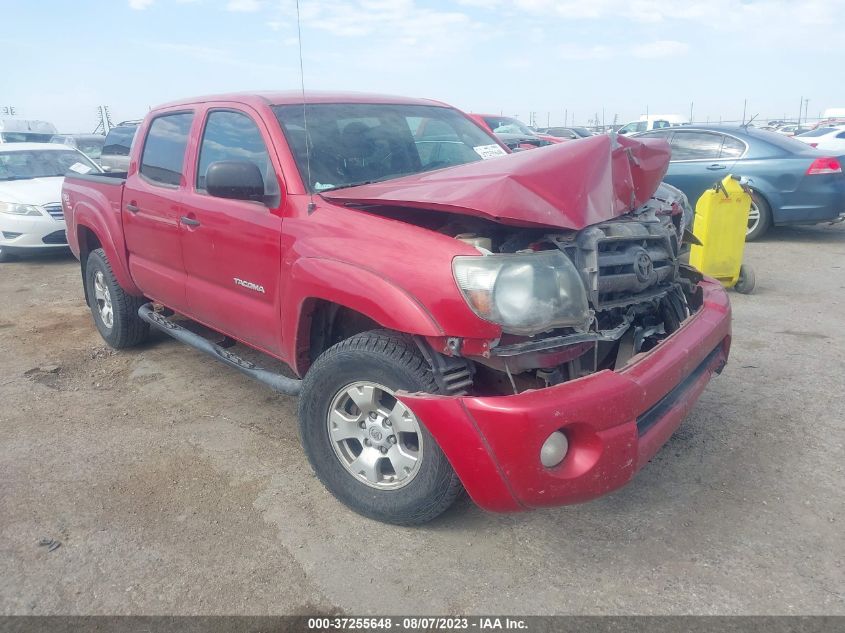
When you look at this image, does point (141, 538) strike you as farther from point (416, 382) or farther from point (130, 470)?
point (416, 382)

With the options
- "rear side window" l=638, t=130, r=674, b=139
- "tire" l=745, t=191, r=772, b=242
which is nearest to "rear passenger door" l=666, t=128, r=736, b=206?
"rear side window" l=638, t=130, r=674, b=139

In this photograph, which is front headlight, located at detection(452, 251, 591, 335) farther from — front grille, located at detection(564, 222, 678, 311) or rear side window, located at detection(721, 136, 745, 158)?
rear side window, located at detection(721, 136, 745, 158)

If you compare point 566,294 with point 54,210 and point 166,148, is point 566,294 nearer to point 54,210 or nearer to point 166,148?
point 166,148

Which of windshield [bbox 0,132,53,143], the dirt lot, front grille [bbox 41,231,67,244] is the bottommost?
the dirt lot

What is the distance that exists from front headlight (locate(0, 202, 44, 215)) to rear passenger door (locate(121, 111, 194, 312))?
4.96 metres

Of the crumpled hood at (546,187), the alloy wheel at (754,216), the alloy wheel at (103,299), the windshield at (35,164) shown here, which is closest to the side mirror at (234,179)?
the crumpled hood at (546,187)

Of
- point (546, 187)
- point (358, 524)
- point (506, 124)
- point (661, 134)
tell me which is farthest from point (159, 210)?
point (506, 124)

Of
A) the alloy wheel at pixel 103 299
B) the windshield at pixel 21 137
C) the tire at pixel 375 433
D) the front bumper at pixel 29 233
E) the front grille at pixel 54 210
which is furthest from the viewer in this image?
the windshield at pixel 21 137

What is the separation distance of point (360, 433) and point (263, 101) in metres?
1.81

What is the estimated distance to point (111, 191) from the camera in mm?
4594

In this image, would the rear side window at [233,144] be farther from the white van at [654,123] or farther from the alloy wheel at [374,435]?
the white van at [654,123]

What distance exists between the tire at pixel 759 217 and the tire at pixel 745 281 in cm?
253

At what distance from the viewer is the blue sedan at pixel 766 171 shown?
7949 mm

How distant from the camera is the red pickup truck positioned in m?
2.26
